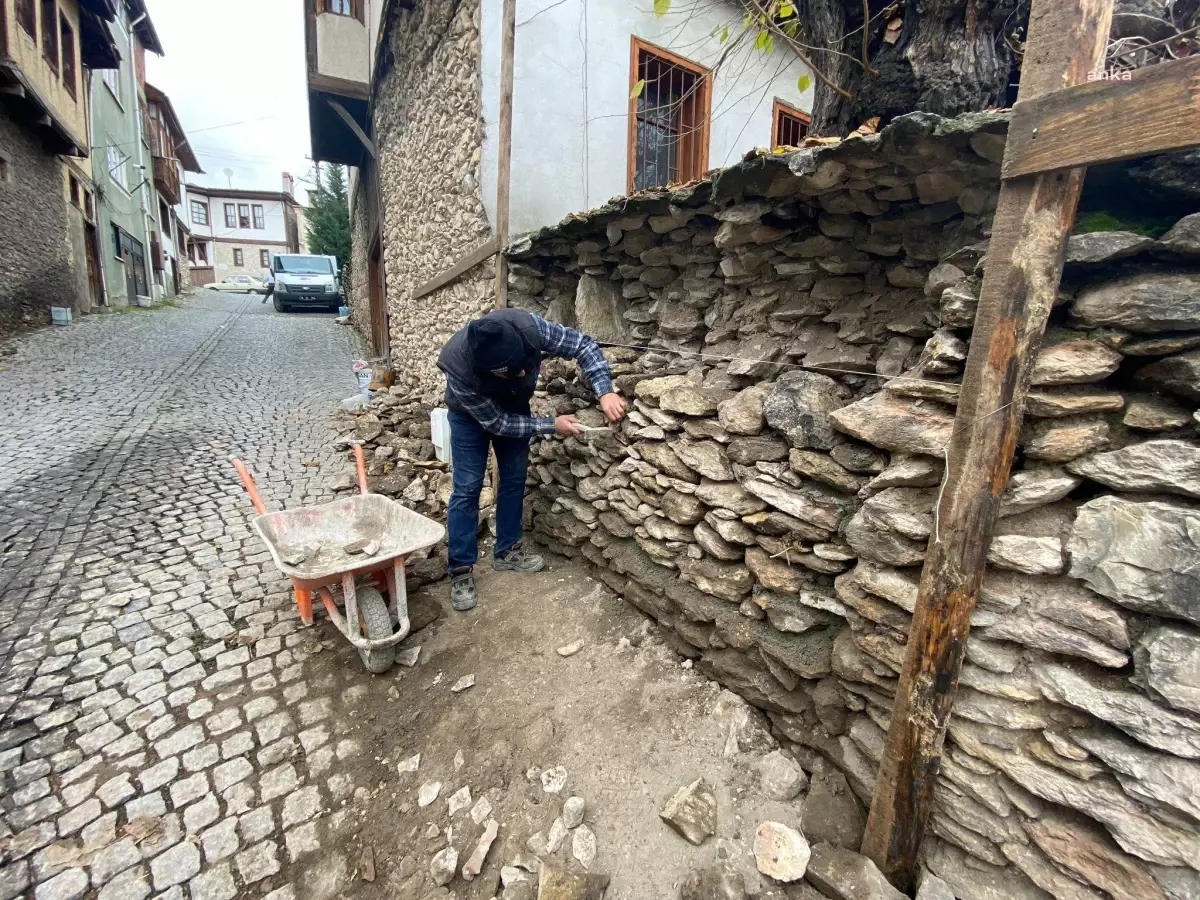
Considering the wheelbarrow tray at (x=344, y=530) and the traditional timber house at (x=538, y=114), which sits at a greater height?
the traditional timber house at (x=538, y=114)

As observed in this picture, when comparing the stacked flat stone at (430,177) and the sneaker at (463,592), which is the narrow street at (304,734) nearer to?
the sneaker at (463,592)

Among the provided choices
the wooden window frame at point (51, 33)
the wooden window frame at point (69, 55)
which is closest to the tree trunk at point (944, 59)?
the wooden window frame at point (51, 33)

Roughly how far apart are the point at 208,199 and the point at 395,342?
40949mm

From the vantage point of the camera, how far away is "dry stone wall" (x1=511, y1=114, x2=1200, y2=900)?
4.49 feet

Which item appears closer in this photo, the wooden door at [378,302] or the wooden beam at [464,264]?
the wooden beam at [464,264]

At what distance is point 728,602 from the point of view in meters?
2.53

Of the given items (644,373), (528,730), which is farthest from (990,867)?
(644,373)

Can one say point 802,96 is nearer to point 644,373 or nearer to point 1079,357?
point 644,373

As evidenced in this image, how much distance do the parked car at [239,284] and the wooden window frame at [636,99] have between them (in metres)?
32.2

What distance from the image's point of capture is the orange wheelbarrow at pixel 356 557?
2.61 m

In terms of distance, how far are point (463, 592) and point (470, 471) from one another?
0.73 meters

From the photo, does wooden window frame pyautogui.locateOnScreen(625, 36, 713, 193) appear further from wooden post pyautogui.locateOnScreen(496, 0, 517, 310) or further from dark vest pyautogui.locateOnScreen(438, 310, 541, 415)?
dark vest pyautogui.locateOnScreen(438, 310, 541, 415)

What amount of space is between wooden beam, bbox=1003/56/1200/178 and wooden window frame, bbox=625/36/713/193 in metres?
3.67

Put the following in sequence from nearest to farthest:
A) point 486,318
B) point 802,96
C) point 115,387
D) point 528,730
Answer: point 528,730 → point 486,318 → point 802,96 → point 115,387
